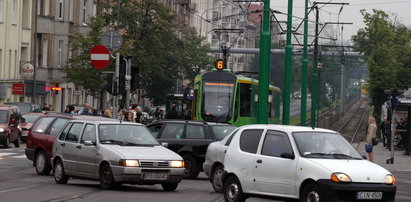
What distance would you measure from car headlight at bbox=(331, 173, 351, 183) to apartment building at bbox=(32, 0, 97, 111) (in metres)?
52.6

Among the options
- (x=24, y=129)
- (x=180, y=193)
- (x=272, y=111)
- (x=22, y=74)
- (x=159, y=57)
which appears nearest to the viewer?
(x=180, y=193)

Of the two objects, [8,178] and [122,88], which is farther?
[122,88]

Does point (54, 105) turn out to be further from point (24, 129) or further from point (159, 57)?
point (24, 129)

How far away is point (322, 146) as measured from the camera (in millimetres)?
17578

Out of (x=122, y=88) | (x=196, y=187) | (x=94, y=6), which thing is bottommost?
(x=196, y=187)

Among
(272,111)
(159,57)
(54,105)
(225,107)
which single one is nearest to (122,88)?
(225,107)

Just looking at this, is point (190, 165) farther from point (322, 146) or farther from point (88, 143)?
point (322, 146)

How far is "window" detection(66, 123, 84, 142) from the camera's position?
2303 cm

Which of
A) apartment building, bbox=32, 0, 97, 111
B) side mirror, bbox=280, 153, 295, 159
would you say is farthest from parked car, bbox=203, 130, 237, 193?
apartment building, bbox=32, 0, 97, 111

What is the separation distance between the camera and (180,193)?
2150 centimetres

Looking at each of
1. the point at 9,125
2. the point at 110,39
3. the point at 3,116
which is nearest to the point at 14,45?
the point at 3,116

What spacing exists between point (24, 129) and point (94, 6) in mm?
37107

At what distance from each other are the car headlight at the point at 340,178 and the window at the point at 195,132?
35.0 ft

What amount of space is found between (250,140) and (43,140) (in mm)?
8789
